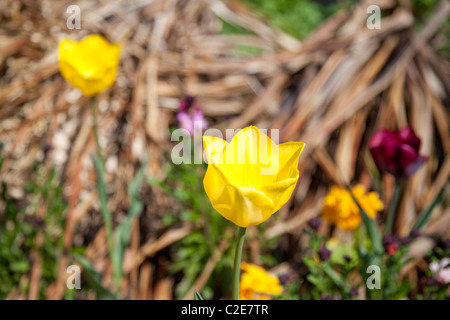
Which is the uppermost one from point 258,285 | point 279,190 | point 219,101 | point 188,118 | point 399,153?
point 219,101

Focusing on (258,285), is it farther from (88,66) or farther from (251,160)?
(88,66)

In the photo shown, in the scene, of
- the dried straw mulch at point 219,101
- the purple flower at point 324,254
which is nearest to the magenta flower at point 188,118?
the dried straw mulch at point 219,101

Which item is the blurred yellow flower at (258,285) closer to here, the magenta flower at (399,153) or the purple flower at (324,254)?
the purple flower at (324,254)

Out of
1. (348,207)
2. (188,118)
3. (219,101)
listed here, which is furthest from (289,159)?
(219,101)

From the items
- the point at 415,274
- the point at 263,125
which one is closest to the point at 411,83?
the point at 263,125

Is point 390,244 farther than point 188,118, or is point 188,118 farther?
point 188,118
